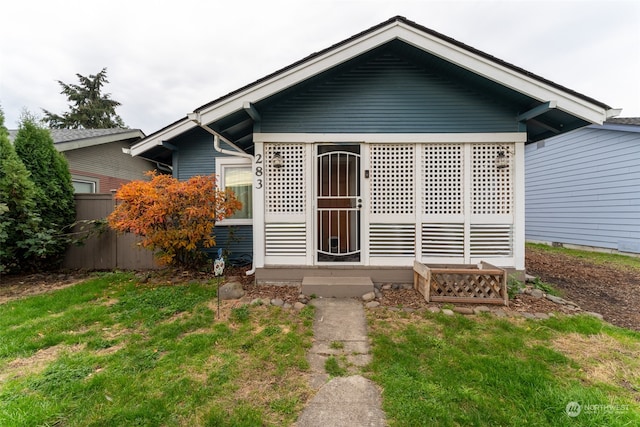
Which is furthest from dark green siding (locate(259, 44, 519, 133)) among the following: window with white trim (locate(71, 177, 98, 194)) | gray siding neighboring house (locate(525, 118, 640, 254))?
window with white trim (locate(71, 177, 98, 194))

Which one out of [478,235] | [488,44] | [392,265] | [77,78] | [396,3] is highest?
[77,78]

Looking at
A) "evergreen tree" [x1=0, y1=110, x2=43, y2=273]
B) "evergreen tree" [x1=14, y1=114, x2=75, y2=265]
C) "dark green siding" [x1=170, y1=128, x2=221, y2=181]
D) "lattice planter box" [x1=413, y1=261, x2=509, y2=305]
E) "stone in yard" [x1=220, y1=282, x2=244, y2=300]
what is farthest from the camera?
"dark green siding" [x1=170, y1=128, x2=221, y2=181]

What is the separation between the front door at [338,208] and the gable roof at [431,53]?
1.25 m

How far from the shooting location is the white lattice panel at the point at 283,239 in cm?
429

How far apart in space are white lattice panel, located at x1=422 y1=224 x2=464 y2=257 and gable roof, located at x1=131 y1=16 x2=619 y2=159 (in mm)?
2099

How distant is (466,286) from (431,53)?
348 centimetres

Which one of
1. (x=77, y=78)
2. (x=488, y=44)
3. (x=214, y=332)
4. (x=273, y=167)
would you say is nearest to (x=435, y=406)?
(x=214, y=332)

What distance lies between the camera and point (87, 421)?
1662mm

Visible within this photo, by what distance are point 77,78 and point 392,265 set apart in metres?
27.5

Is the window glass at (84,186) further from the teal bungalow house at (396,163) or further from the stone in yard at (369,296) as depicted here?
the stone in yard at (369,296)

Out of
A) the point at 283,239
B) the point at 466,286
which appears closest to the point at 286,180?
the point at 283,239

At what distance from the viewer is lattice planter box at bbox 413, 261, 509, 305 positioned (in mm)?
3473

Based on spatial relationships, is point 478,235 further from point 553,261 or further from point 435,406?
point 553,261
